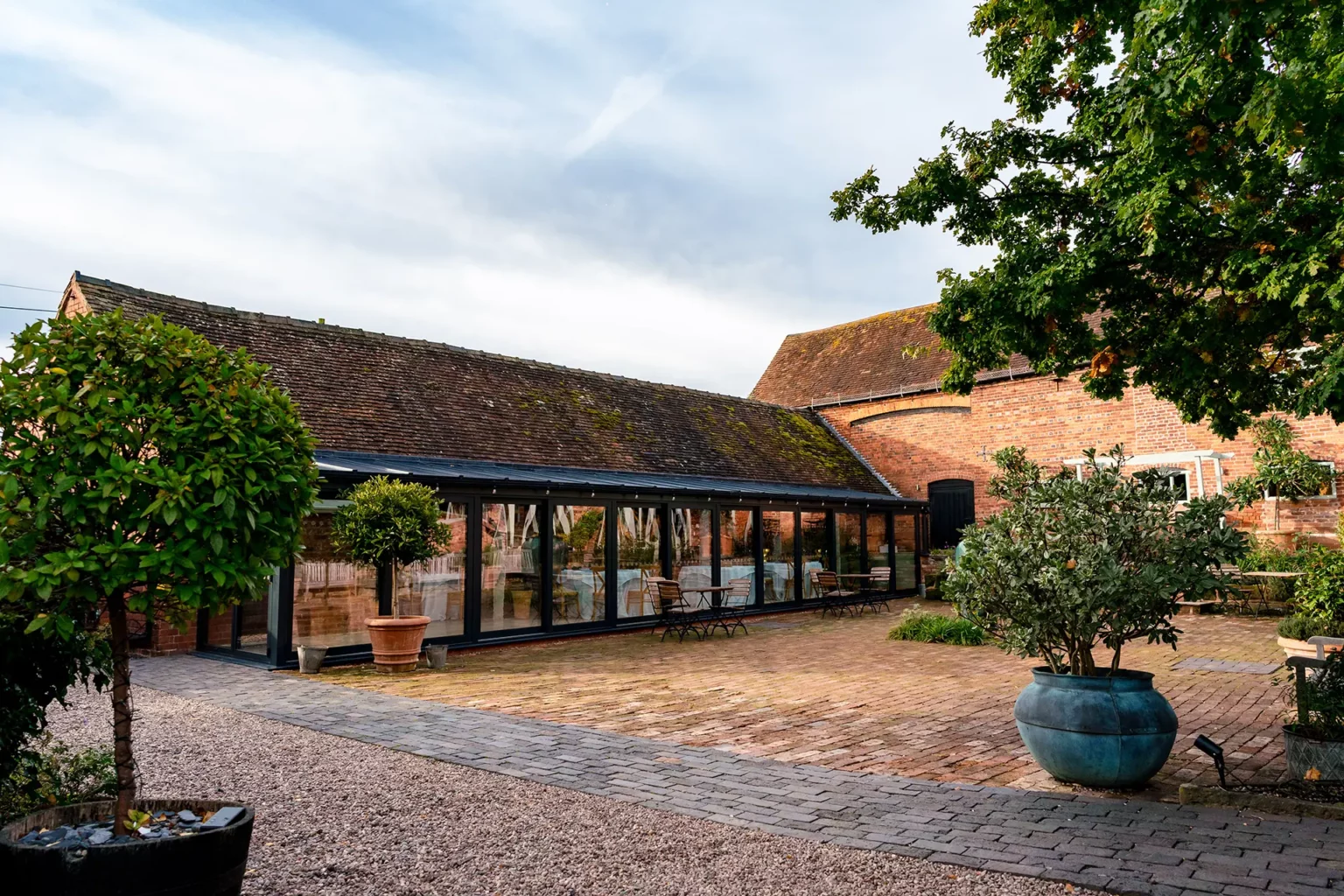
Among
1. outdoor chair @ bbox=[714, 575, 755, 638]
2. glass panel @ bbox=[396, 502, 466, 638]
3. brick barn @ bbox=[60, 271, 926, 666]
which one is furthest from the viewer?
outdoor chair @ bbox=[714, 575, 755, 638]

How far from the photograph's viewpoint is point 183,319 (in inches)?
496

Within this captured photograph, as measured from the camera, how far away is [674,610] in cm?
1285

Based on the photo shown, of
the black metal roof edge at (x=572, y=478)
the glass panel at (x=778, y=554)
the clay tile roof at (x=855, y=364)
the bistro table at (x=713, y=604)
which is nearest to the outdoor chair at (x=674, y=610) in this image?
the bistro table at (x=713, y=604)

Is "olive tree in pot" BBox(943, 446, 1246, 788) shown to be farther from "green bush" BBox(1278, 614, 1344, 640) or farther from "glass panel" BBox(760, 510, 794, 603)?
"glass panel" BBox(760, 510, 794, 603)

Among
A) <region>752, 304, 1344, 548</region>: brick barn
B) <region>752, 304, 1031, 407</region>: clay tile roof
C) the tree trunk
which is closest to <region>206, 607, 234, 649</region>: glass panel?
the tree trunk

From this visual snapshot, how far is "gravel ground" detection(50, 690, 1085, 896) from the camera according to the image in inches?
143

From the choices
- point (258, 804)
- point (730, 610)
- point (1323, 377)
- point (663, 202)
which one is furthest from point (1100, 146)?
point (730, 610)

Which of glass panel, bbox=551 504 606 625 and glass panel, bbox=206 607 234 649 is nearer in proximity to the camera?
glass panel, bbox=206 607 234 649

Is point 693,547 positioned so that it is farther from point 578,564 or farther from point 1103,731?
point 1103,731

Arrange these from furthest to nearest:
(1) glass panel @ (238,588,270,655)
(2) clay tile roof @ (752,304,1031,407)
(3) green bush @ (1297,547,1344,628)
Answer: (2) clay tile roof @ (752,304,1031,407), (1) glass panel @ (238,588,270,655), (3) green bush @ (1297,547,1344,628)

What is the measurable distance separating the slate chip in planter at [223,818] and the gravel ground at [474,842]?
0.71 meters

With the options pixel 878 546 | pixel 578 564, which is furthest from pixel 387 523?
pixel 878 546

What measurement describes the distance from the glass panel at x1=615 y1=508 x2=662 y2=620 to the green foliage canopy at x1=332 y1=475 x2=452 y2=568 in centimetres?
436

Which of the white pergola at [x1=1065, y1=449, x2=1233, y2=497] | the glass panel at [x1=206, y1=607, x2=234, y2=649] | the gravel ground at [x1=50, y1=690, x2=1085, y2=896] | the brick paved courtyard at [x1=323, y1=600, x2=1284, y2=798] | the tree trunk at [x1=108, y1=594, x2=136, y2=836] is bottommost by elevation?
the brick paved courtyard at [x1=323, y1=600, x2=1284, y2=798]
